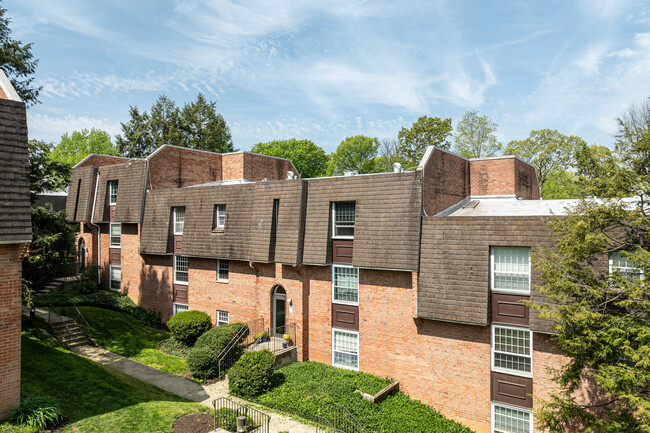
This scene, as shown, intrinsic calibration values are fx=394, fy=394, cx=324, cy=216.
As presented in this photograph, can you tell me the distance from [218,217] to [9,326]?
501 inches

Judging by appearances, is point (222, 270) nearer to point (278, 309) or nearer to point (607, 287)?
point (278, 309)

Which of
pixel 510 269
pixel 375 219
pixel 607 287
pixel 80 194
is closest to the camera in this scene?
pixel 607 287

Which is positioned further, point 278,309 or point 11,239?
point 278,309

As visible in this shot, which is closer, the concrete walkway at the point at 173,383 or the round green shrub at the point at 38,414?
the round green shrub at the point at 38,414

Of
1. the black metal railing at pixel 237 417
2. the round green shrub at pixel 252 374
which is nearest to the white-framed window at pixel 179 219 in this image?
the round green shrub at pixel 252 374

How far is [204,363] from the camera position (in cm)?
1845

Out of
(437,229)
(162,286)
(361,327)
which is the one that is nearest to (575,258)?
(437,229)

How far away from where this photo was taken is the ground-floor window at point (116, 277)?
2797cm

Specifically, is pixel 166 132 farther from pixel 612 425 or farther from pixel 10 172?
pixel 612 425

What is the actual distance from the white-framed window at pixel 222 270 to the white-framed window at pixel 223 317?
6.13ft

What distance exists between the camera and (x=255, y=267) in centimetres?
2141

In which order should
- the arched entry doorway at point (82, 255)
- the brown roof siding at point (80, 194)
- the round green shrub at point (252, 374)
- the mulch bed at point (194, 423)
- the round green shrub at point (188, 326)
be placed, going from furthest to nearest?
1. the arched entry doorway at point (82, 255)
2. the brown roof siding at point (80, 194)
3. the round green shrub at point (188, 326)
4. the round green shrub at point (252, 374)
5. the mulch bed at point (194, 423)

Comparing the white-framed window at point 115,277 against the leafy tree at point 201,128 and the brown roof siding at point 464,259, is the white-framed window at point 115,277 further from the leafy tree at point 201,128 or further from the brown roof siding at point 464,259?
the leafy tree at point 201,128

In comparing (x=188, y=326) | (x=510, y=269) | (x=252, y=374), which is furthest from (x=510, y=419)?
(x=188, y=326)
